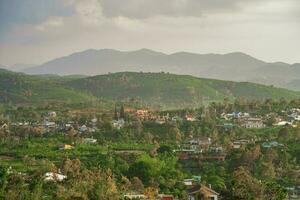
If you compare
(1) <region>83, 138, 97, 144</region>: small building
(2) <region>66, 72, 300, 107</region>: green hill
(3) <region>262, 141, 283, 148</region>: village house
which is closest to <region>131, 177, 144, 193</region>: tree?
(3) <region>262, 141, 283, 148</region>: village house

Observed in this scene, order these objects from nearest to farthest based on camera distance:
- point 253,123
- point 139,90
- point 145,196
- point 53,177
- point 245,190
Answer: point 245,190
point 145,196
point 53,177
point 253,123
point 139,90

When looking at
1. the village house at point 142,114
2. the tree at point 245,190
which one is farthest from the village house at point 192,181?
the village house at point 142,114

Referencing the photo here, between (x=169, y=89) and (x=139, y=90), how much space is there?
5.85 metres

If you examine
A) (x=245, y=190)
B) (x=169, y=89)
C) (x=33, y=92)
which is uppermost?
(x=169, y=89)

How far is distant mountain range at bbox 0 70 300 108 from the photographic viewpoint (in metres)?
93.4

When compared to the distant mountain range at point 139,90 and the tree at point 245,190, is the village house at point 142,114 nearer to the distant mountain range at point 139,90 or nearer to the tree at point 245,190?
the distant mountain range at point 139,90

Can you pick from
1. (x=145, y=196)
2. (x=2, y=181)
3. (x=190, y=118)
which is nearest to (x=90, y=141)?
(x=190, y=118)

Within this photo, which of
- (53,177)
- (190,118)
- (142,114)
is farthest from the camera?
(142,114)

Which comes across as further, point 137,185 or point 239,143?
point 239,143

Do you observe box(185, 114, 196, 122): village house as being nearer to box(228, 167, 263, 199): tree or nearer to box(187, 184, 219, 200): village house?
box(187, 184, 219, 200): village house

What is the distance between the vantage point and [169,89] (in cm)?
10512

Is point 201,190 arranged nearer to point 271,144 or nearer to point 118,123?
point 271,144

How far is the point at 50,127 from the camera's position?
53.3 metres

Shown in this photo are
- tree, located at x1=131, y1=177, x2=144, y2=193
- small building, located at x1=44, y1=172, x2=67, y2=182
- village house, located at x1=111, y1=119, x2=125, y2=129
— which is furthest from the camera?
village house, located at x1=111, y1=119, x2=125, y2=129
